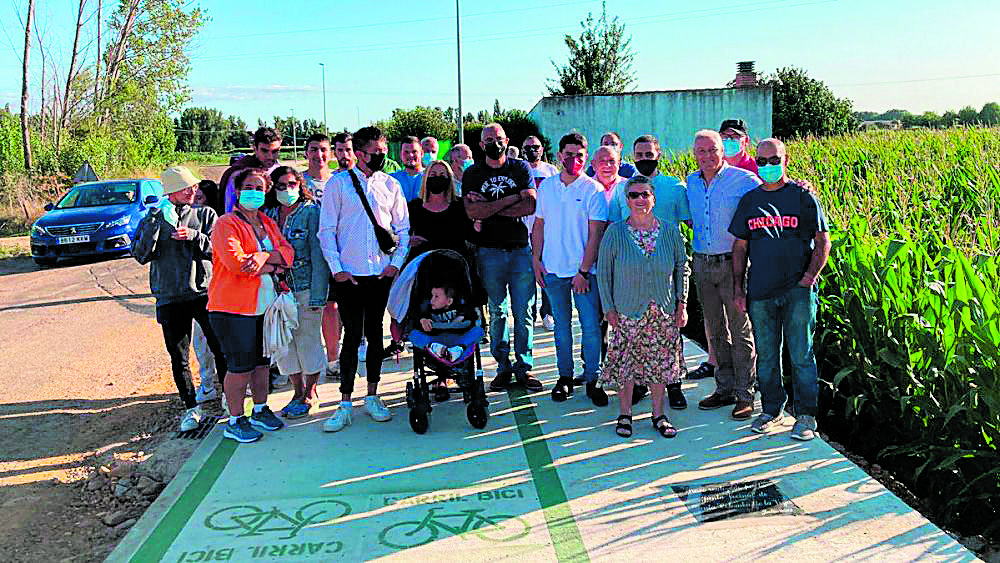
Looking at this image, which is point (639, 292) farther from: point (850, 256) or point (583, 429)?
point (850, 256)

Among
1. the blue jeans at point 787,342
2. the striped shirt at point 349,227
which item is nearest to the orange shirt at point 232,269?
the striped shirt at point 349,227

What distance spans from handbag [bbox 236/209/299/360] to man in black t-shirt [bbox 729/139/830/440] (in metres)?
2.96

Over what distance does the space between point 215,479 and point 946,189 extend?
8332mm

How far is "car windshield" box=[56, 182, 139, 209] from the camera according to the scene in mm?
17698

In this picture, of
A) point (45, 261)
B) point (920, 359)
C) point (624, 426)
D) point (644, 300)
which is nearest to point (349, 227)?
point (644, 300)

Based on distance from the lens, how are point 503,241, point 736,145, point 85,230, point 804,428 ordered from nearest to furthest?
→ point 804,428, point 736,145, point 503,241, point 85,230

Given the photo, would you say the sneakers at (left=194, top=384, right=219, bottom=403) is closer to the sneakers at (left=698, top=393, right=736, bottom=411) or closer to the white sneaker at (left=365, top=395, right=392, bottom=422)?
the white sneaker at (left=365, top=395, right=392, bottom=422)

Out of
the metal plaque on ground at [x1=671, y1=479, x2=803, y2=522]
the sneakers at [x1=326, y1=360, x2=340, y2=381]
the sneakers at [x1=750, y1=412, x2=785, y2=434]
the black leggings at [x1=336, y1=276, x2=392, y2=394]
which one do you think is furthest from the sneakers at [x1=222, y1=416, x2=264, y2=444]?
the sneakers at [x1=750, y1=412, x2=785, y2=434]

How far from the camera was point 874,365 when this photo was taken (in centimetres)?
494

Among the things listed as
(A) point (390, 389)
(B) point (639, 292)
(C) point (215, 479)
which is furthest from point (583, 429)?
(C) point (215, 479)

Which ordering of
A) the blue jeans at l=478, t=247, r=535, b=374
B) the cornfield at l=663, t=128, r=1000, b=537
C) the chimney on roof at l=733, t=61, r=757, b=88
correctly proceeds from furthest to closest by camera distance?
the chimney on roof at l=733, t=61, r=757, b=88 → the blue jeans at l=478, t=247, r=535, b=374 → the cornfield at l=663, t=128, r=1000, b=537

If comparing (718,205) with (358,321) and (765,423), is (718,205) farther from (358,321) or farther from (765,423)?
(358,321)

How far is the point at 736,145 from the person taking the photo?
5.83 meters

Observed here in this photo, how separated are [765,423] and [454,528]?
229cm
